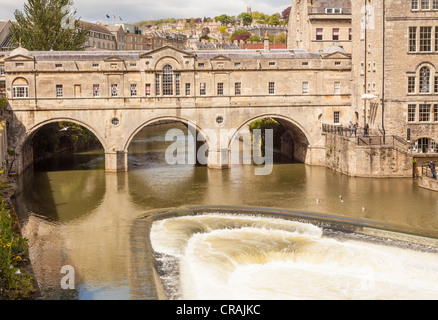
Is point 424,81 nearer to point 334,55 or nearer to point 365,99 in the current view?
point 365,99

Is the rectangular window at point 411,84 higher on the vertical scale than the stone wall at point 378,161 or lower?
higher

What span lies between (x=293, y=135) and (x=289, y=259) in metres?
28.0

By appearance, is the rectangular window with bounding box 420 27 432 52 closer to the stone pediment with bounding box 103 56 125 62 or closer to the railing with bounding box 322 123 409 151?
the railing with bounding box 322 123 409 151

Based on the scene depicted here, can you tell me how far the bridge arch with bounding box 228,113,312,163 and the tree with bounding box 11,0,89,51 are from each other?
2474 centimetres

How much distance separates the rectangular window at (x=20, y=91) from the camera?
43750 mm

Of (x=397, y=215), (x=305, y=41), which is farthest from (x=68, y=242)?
(x=305, y=41)

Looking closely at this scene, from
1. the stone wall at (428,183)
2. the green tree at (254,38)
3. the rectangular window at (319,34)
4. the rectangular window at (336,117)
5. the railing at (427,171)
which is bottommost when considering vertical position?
the stone wall at (428,183)

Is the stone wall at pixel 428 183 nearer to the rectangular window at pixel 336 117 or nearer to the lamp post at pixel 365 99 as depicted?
the lamp post at pixel 365 99

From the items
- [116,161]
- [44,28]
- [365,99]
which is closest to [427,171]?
[365,99]

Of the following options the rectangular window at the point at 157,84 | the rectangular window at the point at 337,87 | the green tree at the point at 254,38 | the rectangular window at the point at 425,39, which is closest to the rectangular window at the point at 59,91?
the rectangular window at the point at 157,84

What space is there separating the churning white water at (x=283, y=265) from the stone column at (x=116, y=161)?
1728 cm

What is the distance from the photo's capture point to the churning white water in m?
20.0

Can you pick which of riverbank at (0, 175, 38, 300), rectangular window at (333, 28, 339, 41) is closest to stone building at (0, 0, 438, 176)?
rectangular window at (333, 28, 339, 41)

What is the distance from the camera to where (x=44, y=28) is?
60.6m
